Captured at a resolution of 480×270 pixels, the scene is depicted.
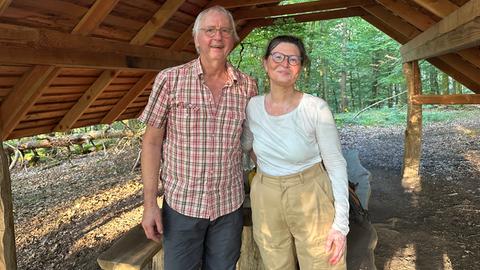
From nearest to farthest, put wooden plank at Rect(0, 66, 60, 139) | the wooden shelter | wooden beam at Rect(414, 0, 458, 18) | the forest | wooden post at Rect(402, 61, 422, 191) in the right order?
the wooden shelter → wooden beam at Rect(414, 0, 458, 18) → wooden plank at Rect(0, 66, 60, 139) → wooden post at Rect(402, 61, 422, 191) → the forest

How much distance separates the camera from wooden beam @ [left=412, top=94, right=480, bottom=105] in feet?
19.9

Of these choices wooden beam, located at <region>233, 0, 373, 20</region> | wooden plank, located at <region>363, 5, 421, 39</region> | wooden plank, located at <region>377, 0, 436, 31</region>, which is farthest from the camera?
wooden plank, located at <region>363, 5, 421, 39</region>

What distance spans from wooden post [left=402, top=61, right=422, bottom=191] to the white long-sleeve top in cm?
620

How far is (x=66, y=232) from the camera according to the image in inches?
244

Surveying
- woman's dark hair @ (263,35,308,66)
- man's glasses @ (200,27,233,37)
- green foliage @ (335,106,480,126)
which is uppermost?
man's glasses @ (200,27,233,37)

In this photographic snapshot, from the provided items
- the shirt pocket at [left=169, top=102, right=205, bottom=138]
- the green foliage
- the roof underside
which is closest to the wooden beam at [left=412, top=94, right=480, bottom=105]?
the roof underside

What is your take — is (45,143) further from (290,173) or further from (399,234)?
(290,173)

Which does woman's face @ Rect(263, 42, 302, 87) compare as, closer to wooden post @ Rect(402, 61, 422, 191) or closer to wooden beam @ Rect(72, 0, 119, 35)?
wooden beam @ Rect(72, 0, 119, 35)

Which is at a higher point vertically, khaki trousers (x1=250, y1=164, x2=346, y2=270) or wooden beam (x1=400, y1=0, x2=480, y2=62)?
wooden beam (x1=400, y1=0, x2=480, y2=62)

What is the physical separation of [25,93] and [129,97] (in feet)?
8.20

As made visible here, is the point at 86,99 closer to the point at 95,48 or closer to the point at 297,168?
the point at 95,48

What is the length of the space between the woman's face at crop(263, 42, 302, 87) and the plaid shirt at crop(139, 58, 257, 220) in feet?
0.84

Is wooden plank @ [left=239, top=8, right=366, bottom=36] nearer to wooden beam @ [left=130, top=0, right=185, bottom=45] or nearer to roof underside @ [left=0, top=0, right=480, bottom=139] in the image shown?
roof underside @ [left=0, top=0, right=480, bottom=139]

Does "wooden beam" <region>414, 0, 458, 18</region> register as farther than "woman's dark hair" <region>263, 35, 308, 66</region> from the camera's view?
Yes
